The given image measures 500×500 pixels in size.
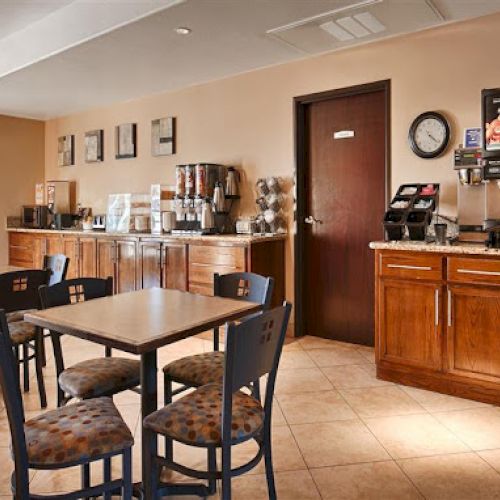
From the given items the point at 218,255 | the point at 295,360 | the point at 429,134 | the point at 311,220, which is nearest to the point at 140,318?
the point at 295,360

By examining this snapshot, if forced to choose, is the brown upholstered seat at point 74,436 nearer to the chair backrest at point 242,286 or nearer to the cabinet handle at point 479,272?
the chair backrest at point 242,286

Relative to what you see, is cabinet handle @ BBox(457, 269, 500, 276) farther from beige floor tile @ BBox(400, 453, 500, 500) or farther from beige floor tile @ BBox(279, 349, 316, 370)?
beige floor tile @ BBox(279, 349, 316, 370)

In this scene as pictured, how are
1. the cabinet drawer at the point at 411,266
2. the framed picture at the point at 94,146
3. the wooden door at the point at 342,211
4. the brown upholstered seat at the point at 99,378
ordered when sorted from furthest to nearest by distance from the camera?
1. the framed picture at the point at 94,146
2. the wooden door at the point at 342,211
3. the cabinet drawer at the point at 411,266
4. the brown upholstered seat at the point at 99,378

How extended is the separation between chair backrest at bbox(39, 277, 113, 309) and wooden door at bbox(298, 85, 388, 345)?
7.73ft

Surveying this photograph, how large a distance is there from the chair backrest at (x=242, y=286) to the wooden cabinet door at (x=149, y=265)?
2.25m

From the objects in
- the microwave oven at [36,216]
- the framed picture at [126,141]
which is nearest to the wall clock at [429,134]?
the framed picture at [126,141]

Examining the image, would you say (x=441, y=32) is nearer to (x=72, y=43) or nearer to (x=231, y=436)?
(x=72, y=43)

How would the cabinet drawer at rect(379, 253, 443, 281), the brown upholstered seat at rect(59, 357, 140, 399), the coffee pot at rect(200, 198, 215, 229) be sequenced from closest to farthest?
the brown upholstered seat at rect(59, 357, 140, 399), the cabinet drawer at rect(379, 253, 443, 281), the coffee pot at rect(200, 198, 215, 229)

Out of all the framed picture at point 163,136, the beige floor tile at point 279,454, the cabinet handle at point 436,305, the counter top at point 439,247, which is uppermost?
the framed picture at point 163,136

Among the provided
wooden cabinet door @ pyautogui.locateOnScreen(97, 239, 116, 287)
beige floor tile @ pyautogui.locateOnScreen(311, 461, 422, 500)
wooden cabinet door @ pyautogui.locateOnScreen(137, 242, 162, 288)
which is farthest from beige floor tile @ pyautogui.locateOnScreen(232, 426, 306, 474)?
wooden cabinet door @ pyautogui.locateOnScreen(97, 239, 116, 287)

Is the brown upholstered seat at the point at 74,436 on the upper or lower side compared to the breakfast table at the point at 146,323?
lower

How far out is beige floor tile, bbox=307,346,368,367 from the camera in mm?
3848

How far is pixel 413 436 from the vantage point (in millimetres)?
2607

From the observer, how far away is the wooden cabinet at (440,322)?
2.94 meters
